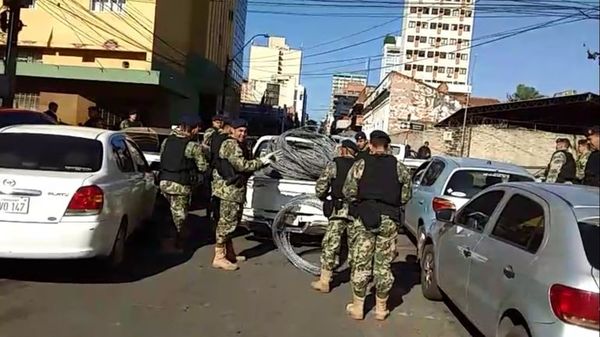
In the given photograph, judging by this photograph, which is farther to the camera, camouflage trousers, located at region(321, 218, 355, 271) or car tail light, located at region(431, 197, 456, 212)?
car tail light, located at region(431, 197, 456, 212)

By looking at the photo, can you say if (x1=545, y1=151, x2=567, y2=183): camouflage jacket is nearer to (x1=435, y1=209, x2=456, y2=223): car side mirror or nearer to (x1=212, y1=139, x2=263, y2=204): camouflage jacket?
(x1=435, y1=209, x2=456, y2=223): car side mirror

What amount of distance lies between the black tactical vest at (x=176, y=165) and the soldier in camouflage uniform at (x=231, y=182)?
53 cm

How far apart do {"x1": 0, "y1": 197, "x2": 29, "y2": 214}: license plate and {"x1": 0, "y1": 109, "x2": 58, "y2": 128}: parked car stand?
4.68 metres

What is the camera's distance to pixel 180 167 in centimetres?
852

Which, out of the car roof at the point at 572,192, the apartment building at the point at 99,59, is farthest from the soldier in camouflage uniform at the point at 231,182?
the apartment building at the point at 99,59

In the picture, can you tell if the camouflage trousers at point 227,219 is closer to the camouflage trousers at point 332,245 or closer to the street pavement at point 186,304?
the street pavement at point 186,304

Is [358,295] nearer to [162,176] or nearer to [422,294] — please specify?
[422,294]

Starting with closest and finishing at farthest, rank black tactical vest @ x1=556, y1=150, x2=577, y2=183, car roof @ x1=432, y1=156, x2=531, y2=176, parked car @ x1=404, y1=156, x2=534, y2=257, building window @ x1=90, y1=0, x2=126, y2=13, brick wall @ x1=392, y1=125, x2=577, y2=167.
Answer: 1. parked car @ x1=404, y1=156, x2=534, y2=257
2. car roof @ x1=432, y1=156, x2=531, y2=176
3. black tactical vest @ x1=556, y1=150, x2=577, y2=183
4. building window @ x1=90, y1=0, x2=126, y2=13
5. brick wall @ x1=392, y1=125, x2=577, y2=167

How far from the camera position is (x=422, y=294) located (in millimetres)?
7645

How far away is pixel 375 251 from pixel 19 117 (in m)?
7.30

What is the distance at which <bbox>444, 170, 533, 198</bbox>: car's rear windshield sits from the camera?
888 centimetres

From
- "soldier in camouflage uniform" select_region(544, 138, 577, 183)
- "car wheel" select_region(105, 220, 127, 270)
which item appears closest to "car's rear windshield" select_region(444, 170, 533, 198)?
"soldier in camouflage uniform" select_region(544, 138, 577, 183)

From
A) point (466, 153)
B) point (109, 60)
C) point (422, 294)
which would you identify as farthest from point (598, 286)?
point (466, 153)

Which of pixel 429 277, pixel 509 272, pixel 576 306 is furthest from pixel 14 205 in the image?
pixel 576 306
